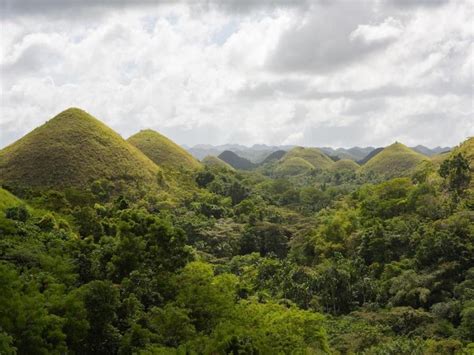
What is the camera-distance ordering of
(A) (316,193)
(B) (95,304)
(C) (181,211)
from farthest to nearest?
1. (A) (316,193)
2. (C) (181,211)
3. (B) (95,304)

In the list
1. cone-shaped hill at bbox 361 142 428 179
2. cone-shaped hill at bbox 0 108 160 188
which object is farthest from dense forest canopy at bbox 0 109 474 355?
cone-shaped hill at bbox 361 142 428 179

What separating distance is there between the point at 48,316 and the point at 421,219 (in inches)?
1647

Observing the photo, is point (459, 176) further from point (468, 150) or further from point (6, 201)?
point (6, 201)

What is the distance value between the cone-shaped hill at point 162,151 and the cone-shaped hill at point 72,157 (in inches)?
736

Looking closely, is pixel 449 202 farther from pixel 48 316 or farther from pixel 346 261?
pixel 48 316

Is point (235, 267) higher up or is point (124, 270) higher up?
point (124, 270)

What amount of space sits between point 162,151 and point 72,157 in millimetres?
39064

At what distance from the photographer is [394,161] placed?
166 metres

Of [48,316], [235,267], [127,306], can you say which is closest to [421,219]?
[235,267]

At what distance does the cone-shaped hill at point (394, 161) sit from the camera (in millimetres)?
158475

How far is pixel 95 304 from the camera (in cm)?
2523

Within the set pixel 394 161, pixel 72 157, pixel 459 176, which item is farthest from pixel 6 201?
pixel 394 161

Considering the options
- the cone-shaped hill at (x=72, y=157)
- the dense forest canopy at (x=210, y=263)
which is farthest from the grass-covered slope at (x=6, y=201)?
the cone-shaped hill at (x=72, y=157)

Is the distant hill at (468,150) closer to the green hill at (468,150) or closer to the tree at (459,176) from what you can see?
the green hill at (468,150)
